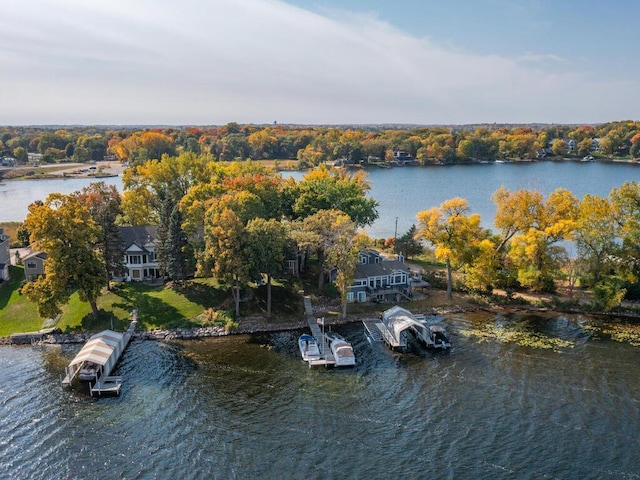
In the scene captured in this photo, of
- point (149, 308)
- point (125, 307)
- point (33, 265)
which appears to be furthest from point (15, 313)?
point (149, 308)

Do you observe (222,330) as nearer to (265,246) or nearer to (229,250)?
(229,250)

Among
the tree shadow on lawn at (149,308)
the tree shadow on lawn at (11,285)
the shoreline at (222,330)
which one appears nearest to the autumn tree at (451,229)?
the shoreline at (222,330)

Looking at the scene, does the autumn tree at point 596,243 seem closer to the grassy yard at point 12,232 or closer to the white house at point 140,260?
the white house at point 140,260

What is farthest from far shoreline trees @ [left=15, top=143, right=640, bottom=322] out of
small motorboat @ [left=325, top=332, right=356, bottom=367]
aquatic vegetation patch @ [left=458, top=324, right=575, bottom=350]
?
aquatic vegetation patch @ [left=458, top=324, right=575, bottom=350]

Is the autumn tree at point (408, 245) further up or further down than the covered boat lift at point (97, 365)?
further up

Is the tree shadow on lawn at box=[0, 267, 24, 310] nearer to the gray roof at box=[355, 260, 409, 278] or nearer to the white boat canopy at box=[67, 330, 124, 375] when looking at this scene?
the white boat canopy at box=[67, 330, 124, 375]

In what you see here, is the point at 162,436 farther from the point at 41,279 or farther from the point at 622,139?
the point at 622,139

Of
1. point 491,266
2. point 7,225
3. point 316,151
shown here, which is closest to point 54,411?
point 491,266

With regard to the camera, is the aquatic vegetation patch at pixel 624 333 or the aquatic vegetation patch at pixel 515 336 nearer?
the aquatic vegetation patch at pixel 515 336
